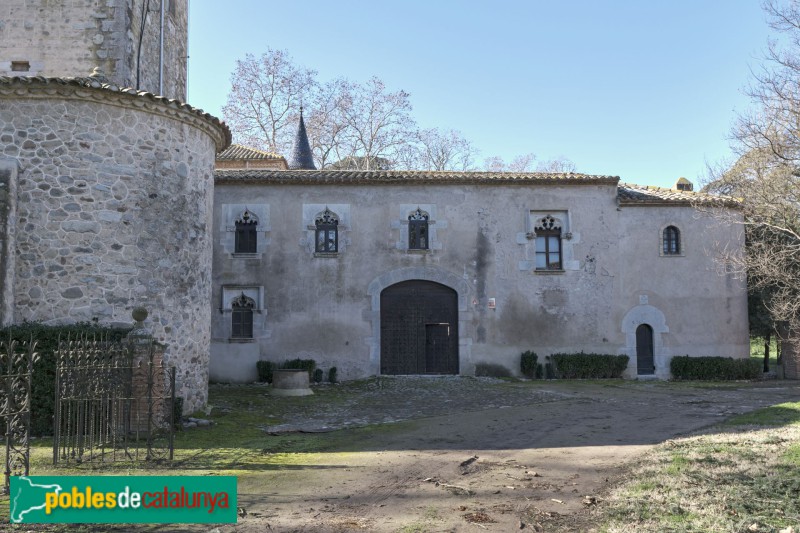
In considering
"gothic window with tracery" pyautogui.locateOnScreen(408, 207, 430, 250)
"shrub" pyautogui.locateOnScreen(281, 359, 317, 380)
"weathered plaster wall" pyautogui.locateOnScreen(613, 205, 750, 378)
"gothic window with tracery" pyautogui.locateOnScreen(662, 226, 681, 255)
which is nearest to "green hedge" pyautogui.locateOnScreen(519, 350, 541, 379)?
"weathered plaster wall" pyautogui.locateOnScreen(613, 205, 750, 378)

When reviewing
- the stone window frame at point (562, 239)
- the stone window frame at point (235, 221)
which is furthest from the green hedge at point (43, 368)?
the stone window frame at point (562, 239)

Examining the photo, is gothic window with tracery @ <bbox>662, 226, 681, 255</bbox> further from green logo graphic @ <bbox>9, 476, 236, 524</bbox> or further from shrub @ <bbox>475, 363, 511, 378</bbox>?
green logo graphic @ <bbox>9, 476, 236, 524</bbox>

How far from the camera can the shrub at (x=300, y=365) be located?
17469 millimetres

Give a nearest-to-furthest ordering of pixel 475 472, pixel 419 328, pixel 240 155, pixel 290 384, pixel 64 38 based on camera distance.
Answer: pixel 475 472 → pixel 64 38 → pixel 290 384 → pixel 419 328 → pixel 240 155

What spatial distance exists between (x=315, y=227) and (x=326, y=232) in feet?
1.19

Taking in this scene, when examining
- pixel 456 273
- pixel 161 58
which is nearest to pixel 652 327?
pixel 456 273

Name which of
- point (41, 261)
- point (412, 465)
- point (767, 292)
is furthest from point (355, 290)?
point (767, 292)

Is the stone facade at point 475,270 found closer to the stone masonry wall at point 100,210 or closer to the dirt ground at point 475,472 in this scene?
the dirt ground at point 475,472

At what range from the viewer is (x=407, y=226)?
18.4 meters

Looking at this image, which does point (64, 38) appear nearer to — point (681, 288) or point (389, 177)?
point (389, 177)

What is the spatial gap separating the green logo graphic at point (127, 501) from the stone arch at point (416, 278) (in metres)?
13.1

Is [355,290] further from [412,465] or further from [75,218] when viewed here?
[412,465]

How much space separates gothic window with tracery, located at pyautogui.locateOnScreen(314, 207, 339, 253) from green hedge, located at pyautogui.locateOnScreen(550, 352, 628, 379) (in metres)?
7.40

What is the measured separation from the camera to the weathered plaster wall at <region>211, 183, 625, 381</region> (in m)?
17.9
